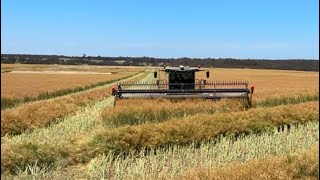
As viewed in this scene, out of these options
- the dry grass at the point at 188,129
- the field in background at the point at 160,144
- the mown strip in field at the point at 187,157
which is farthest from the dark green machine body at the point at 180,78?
the mown strip in field at the point at 187,157

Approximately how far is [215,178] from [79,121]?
31.5 ft

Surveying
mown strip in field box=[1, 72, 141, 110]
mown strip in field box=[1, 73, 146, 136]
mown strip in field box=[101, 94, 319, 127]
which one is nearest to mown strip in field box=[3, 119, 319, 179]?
mown strip in field box=[101, 94, 319, 127]

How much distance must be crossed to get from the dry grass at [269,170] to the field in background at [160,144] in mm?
14

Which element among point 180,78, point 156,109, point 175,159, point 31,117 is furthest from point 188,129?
point 180,78

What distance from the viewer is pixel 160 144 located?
10.8 m

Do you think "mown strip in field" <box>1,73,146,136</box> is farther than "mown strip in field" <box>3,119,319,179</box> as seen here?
Yes

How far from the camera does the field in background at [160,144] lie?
770 cm

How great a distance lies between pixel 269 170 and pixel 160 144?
4.36m

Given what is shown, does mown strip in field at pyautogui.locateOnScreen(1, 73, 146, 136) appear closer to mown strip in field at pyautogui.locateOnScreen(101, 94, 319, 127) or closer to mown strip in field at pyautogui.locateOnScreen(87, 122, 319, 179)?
mown strip in field at pyautogui.locateOnScreen(101, 94, 319, 127)

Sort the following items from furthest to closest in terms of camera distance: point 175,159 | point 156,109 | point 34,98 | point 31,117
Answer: point 34,98
point 156,109
point 31,117
point 175,159

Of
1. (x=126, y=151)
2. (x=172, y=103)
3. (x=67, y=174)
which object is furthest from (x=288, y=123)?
(x=67, y=174)

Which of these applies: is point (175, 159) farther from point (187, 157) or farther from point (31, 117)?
point (31, 117)

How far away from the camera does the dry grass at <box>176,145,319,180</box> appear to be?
6.53 m

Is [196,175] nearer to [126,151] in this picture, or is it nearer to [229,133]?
[126,151]
